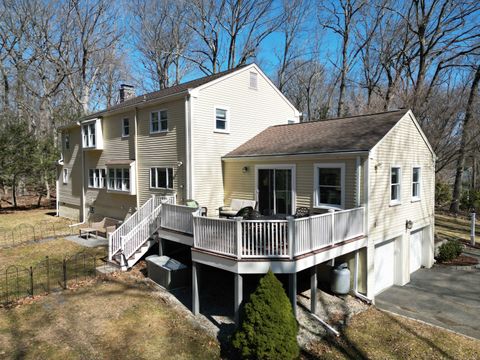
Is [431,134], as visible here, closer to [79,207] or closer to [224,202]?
[224,202]

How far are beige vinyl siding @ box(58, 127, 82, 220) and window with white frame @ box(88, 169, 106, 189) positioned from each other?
186 cm

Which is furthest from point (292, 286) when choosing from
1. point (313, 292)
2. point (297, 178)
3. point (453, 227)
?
point (453, 227)

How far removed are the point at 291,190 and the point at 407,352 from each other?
6127 mm

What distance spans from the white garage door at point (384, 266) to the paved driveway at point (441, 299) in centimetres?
28

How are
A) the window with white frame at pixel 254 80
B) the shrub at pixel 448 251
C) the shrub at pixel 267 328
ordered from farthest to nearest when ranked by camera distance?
the window with white frame at pixel 254 80 < the shrub at pixel 448 251 < the shrub at pixel 267 328

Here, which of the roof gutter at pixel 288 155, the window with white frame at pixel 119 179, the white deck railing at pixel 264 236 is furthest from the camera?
the window with white frame at pixel 119 179

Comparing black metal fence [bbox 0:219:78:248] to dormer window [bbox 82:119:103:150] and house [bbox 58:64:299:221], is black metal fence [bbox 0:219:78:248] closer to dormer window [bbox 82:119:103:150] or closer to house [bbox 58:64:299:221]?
house [bbox 58:64:299:221]

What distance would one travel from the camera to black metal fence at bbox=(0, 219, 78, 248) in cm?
1529

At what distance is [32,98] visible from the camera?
32094 millimetres

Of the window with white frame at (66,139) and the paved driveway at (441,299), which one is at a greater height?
the window with white frame at (66,139)

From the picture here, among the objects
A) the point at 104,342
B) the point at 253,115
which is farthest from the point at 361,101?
the point at 104,342

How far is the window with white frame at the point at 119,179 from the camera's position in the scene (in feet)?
53.3

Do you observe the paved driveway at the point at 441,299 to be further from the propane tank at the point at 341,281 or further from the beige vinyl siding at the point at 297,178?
the beige vinyl siding at the point at 297,178

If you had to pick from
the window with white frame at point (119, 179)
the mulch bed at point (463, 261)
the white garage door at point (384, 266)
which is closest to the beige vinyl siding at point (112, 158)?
the window with white frame at point (119, 179)
